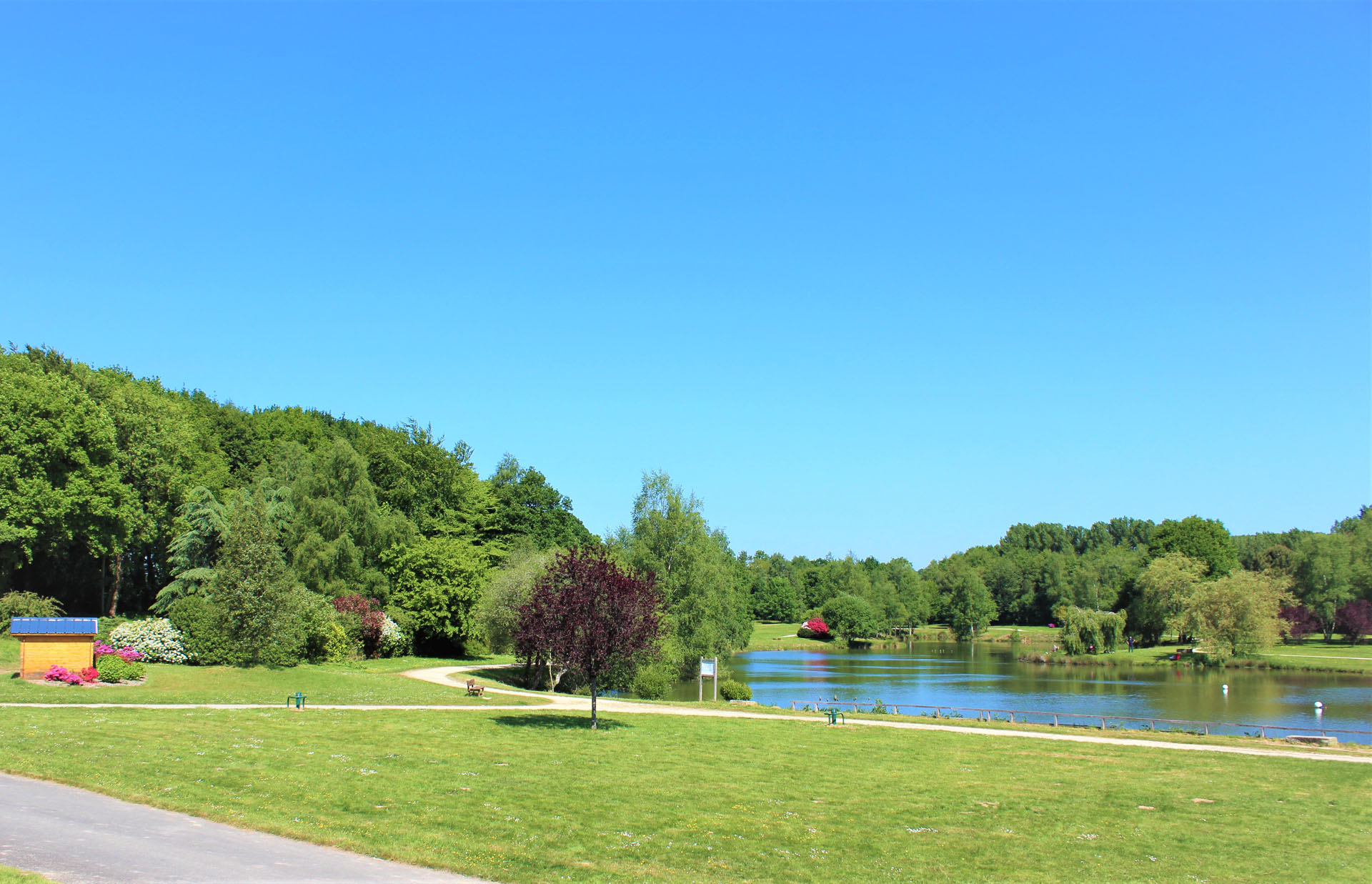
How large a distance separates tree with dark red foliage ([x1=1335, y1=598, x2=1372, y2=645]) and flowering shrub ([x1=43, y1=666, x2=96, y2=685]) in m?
116

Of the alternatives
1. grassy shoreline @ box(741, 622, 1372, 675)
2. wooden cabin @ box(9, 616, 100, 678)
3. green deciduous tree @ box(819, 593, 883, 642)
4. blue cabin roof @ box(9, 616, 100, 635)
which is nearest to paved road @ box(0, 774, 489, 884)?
blue cabin roof @ box(9, 616, 100, 635)

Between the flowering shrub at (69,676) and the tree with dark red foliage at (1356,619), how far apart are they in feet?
382

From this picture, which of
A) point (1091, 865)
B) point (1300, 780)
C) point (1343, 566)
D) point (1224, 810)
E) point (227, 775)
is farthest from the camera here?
point (1343, 566)

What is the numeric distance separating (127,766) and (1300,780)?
Answer: 2801 cm

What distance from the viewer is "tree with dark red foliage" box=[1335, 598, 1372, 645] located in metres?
97.8

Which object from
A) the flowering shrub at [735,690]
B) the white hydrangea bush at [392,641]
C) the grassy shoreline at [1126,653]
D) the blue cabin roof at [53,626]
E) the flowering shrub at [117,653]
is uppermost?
the blue cabin roof at [53,626]

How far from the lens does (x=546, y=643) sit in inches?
1204

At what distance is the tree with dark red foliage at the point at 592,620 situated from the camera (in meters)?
30.0

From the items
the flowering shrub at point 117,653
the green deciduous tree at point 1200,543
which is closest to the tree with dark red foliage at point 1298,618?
the green deciduous tree at point 1200,543

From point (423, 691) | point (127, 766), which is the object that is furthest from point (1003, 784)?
point (423, 691)

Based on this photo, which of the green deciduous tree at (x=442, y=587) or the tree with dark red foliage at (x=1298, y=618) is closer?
the green deciduous tree at (x=442, y=587)

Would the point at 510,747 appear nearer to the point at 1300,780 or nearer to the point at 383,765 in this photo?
the point at 383,765

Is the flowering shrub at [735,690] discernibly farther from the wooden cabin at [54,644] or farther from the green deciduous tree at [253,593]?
the wooden cabin at [54,644]

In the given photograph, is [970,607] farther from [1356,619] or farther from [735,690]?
[735,690]
